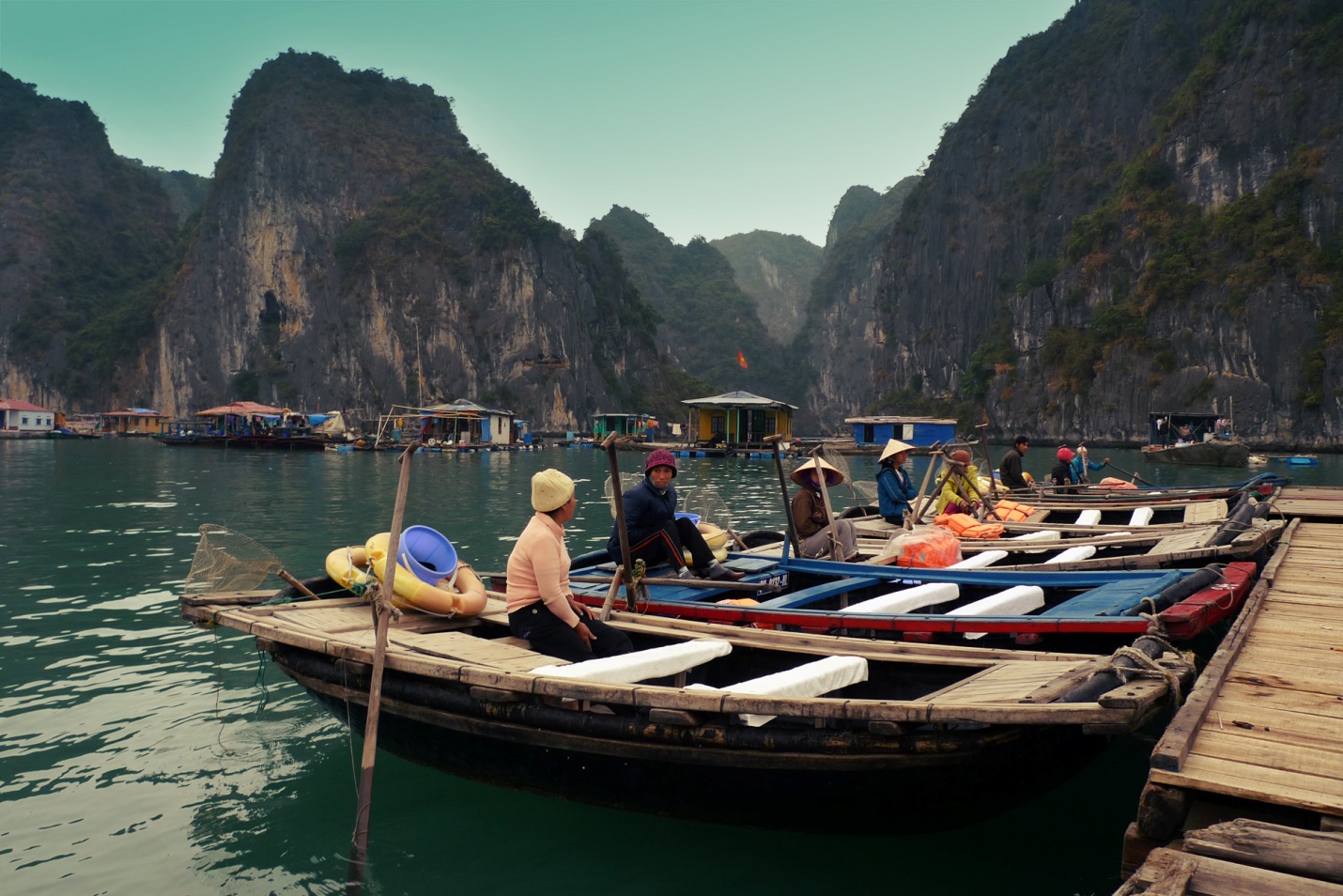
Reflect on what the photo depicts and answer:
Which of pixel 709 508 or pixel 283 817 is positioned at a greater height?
pixel 709 508

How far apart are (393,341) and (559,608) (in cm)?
8737

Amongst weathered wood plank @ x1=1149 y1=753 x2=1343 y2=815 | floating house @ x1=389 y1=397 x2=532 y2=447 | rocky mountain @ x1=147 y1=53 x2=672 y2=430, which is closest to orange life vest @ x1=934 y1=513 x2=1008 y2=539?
weathered wood plank @ x1=1149 y1=753 x2=1343 y2=815

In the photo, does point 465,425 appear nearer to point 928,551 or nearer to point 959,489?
point 959,489

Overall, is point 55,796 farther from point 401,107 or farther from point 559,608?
point 401,107

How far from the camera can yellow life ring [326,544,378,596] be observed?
6.89m

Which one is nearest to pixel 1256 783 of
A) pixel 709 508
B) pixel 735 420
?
pixel 709 508

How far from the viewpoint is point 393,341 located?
87.2 m

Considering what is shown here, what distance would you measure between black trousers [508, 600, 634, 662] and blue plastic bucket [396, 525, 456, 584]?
1313 millimetres

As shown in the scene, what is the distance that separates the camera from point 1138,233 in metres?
69.4

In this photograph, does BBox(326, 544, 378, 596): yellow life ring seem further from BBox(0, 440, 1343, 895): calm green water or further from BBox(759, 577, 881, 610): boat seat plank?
BBox(759, 577, 881, 610): boat seat plank

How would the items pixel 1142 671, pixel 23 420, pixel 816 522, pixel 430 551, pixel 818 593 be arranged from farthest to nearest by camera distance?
1. pixel 23 420
2. pixel 816 522
3. pixel 818 593
4. pixel 430 551
5. pixel 1142 671

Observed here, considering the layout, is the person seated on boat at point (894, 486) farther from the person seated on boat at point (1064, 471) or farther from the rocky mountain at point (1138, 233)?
the rocky mountain at point (1138, 233)

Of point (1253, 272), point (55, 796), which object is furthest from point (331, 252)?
point (55, 796)

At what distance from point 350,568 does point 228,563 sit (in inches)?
36.1
